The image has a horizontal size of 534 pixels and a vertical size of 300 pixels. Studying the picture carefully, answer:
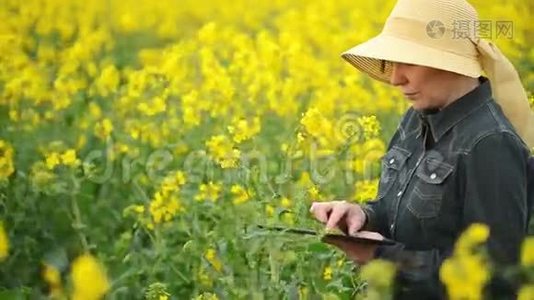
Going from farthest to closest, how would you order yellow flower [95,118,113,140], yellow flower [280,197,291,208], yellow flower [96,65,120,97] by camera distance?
yellow flower [96,65,120,97] → yellow flower [95,118,113,140] → yellow flower [280,197,291,208]

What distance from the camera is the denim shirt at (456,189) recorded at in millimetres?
2146

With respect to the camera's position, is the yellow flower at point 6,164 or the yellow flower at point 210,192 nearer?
the yellow flower at point 210,192

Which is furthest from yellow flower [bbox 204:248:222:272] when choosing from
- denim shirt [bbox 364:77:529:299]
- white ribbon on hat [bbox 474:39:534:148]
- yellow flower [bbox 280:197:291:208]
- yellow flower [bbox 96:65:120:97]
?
A: yellow flower [bbox 96:65:120:97]

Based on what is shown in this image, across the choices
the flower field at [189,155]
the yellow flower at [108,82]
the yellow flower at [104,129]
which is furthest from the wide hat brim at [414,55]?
the yellow flower at [108,82]

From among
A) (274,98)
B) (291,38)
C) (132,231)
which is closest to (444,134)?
(132,231)

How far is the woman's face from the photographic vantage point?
7.45ft

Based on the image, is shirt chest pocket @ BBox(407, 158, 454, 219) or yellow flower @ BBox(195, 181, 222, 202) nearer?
shirt chest pocket @ BBox(407, 158, 454, 219)

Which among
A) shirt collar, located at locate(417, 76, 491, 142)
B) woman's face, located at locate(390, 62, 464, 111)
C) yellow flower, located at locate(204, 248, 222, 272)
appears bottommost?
yellow flower, located at locate(204, 248, 222, 272)

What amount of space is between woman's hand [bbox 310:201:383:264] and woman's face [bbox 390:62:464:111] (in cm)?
26

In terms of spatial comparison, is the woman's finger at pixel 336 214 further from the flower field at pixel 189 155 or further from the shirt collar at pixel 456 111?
the shirt collar at pixel 456 111

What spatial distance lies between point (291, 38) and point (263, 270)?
298 centimetres

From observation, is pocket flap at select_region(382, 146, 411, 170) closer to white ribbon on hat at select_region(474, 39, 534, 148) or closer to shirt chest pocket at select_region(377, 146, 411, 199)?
shirt chest pocket at select_region(377, 146, 411, 199)

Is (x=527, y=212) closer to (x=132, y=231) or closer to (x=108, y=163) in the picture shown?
(x=132, y=231)

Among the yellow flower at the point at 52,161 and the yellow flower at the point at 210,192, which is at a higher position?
the yellow flower at the point at 52,161
